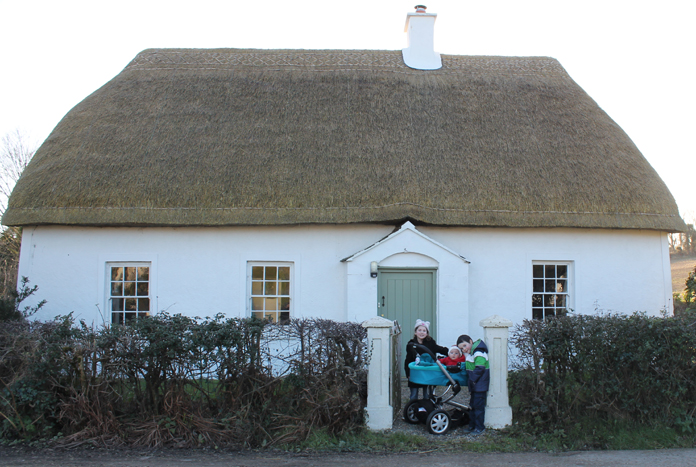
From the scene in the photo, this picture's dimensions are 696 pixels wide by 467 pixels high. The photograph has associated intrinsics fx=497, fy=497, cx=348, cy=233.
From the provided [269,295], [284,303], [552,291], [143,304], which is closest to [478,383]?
[552,291]

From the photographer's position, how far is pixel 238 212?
28.5 feet

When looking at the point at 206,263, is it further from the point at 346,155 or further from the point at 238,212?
the point at 346,155

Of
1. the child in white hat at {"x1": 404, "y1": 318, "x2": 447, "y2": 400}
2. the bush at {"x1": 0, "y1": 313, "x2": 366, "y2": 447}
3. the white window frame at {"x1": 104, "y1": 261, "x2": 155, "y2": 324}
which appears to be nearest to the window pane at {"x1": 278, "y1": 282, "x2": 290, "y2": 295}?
the white window frame at {"x1": 104, "y1": 261, "x2": 155, "y2": 324}

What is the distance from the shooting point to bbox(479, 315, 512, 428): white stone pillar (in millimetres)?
5992

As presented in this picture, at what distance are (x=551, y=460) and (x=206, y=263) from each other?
247 inches

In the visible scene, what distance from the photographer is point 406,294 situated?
8.80 meters

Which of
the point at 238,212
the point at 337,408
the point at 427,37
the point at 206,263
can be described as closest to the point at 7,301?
the point at 206,263

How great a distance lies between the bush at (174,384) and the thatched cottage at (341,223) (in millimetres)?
2856

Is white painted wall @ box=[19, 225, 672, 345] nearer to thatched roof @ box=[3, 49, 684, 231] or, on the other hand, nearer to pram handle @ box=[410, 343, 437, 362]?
thatched roof @ box=[3, 49, 684, 231]

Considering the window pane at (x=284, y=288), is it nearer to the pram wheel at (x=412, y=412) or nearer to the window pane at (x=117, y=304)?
the window pane at (x=117, y=304)

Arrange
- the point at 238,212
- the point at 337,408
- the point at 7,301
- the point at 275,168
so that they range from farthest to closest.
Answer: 1. the point at 275,168
2. the point at 238,212
3. the point at 7,301
4. the point at 337,408

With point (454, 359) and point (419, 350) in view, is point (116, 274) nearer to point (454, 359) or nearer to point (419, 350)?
point (419, 350)

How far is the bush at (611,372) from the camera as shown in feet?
18.5

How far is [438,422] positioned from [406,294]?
3.15 meters
